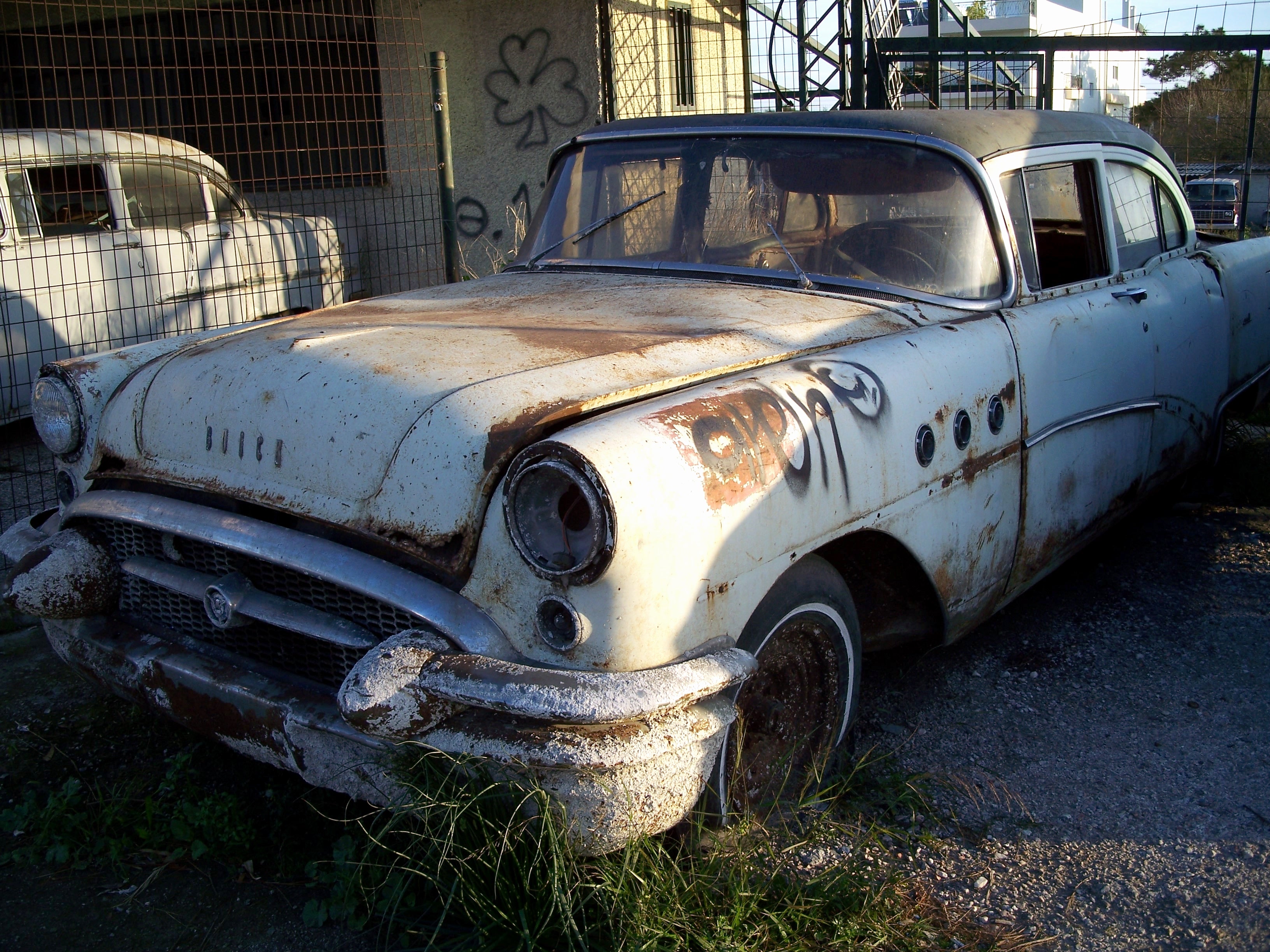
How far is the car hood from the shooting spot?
2.06 m

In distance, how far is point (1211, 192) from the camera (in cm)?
1205

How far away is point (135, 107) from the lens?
9.96 m

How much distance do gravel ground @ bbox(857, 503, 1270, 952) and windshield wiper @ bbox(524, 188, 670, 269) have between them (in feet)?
5.05

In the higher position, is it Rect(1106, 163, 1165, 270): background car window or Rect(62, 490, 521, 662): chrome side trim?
Rect(1106, 163, 1165, 270): background car window

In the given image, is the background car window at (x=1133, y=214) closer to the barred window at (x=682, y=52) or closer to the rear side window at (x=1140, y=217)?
the rear side window at (x=1140, y=217)

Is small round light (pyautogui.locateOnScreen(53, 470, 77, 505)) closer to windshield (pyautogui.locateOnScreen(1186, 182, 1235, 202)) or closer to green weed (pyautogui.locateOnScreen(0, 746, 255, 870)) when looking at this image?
green weed (pyautogui.locateOnScreen(0, 746, 255, 870))

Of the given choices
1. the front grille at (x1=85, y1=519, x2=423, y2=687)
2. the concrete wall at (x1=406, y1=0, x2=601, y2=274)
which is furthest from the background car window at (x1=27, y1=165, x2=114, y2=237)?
the front grille at (x1=85, y1=519, x2=423, y2=687)

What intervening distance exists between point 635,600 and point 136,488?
1376 mm

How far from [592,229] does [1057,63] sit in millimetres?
13887

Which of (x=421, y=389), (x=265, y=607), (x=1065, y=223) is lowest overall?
(x=265, y=607)

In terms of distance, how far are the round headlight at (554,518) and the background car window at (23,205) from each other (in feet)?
16.4

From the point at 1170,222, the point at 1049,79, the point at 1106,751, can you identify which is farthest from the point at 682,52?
the point at 1106,751

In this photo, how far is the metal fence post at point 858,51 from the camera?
8281 millimetres

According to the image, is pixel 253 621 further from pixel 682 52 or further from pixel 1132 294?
pixel 682 52
